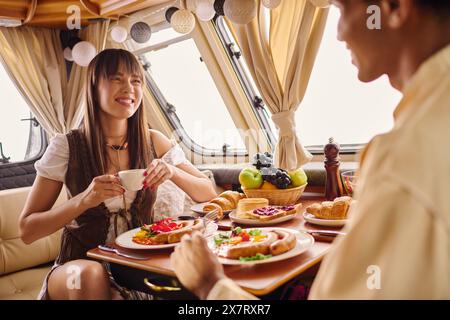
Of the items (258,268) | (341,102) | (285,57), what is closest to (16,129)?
(285,57)

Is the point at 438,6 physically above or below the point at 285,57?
below

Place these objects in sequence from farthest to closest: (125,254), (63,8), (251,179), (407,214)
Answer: (63,8), (251,179), (125,254), (407,214)

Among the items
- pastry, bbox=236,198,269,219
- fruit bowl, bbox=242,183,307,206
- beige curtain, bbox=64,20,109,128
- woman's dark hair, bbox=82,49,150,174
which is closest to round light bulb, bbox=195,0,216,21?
woman's dark hair, bbox=82,49,150,174

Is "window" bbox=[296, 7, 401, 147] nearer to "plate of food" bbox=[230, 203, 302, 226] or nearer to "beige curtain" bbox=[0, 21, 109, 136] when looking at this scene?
"plate of food" bbox=[230, 203, 302, 226]

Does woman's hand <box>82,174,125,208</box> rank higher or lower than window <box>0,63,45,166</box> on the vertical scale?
lower

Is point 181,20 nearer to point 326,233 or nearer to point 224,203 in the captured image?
point 224,203

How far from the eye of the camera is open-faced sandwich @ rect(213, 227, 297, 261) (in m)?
1.30

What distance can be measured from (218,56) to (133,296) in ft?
7.98

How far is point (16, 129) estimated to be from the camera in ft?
14.6

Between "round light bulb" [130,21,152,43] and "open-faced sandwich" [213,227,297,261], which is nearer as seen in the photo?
"open-faced sandwich" [213,227,297,261]

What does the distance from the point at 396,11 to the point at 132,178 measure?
1250 mm

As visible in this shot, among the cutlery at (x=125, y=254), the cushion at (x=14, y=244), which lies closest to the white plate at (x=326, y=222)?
the cutlery at (x=125, y=254)

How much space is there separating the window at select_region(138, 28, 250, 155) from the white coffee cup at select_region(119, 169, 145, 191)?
2329 millimetres
